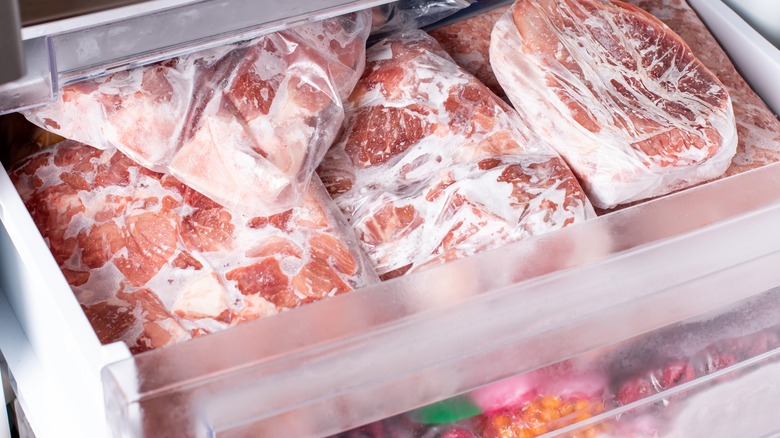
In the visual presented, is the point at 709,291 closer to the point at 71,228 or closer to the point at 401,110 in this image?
the point at 401,110

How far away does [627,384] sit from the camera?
106cm

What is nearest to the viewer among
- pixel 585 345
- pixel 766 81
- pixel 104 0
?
pixel 104 0

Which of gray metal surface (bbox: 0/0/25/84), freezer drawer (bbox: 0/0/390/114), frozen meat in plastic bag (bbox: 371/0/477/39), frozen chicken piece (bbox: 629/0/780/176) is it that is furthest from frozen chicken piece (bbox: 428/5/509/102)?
gray metal surface (bbox: 0/0/25/84)

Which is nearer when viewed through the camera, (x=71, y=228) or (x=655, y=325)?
(x=655, y=325)

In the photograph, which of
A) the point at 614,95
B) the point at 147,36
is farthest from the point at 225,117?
the point at 614,95

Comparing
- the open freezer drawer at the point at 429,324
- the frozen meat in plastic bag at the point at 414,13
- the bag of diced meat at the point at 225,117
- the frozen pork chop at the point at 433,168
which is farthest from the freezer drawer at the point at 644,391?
the frozen meat in plastic bag at the point at 414,13

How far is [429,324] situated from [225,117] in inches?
16.8

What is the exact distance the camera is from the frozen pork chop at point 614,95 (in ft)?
3.81

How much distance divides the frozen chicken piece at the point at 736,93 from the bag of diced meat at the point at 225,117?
0.62 meters

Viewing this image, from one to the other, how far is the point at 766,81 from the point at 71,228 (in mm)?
1087

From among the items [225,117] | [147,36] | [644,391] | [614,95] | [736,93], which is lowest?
[644,391]

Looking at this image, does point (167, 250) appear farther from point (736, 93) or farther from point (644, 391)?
point (736, 93)

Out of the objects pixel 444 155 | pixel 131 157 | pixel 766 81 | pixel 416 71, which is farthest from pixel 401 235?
pixel 766 81

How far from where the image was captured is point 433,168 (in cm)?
120
